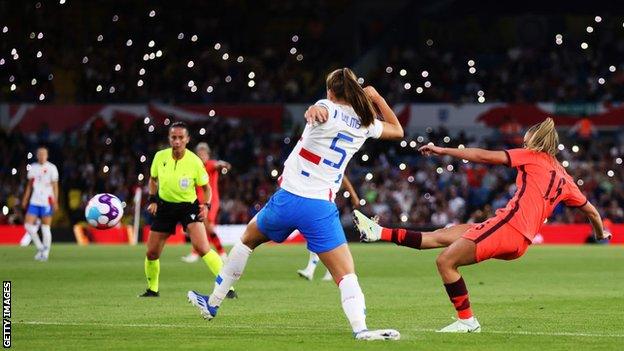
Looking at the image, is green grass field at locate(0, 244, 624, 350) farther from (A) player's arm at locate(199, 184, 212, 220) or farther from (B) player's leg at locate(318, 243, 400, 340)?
(A) player's arm at locate(199, 184, 212, 220)

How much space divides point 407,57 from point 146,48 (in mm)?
9684

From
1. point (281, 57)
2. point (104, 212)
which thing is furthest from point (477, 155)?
point (281, 57)

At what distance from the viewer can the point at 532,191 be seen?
41.7ft

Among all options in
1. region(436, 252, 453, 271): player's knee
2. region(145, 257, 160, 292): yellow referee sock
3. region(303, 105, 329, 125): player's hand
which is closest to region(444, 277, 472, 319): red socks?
region(436, 252, 453, 271): player's knee

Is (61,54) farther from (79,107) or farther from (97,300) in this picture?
(97,300)

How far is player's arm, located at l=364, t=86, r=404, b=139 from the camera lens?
39.9 ft

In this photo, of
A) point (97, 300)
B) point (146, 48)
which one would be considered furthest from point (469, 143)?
point (97, 300)

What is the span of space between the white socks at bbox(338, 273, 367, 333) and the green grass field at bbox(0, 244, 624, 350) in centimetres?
24

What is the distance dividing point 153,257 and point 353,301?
6.55 m

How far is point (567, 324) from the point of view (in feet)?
46.9

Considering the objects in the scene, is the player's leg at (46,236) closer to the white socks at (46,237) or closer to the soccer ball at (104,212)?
the white socks at (46,237)

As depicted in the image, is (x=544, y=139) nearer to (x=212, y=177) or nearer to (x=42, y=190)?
(x=212, y=177)

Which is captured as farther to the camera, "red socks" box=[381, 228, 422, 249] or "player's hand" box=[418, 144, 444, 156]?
"red socks" box=[381, 228, 422, 249]

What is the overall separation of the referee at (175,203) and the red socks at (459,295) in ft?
18.9
